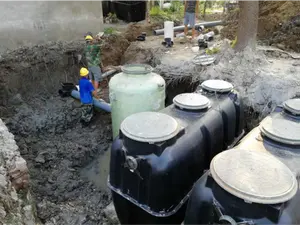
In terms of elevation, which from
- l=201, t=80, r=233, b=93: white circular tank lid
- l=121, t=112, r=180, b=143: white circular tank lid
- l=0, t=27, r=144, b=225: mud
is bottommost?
l=0, t=27, r=144, b=225: mud

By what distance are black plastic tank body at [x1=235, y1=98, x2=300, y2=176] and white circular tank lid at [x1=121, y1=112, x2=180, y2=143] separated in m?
0.69

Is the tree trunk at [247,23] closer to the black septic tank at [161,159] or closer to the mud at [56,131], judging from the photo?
the black septic tank at [161,159]

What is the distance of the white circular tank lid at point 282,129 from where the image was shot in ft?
7.85

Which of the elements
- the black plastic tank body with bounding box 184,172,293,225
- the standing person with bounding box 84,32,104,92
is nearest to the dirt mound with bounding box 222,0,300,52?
the standing person with bounding box 84,32,104,92

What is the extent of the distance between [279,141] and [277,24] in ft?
18.9

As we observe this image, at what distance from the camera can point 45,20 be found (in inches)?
263

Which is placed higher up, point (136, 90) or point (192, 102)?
point (192, 102)

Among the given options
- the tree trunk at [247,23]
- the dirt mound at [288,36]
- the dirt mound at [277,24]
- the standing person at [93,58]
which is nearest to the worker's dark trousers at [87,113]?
the standing person at [93,58]

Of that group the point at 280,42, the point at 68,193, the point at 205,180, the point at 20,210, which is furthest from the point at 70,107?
the point at 280,42

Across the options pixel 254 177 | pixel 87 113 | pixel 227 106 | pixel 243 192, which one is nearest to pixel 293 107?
A: pixel 227 106

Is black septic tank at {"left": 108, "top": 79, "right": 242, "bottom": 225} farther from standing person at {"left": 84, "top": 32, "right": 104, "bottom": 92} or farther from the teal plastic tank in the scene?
standing person at {"left": 84, "top": 32, "right": 104, "bottom": 92}

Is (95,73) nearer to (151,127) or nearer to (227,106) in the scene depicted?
(227,106)

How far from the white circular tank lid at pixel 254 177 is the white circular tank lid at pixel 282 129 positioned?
0.36m

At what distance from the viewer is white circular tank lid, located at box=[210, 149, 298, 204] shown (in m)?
1.74
